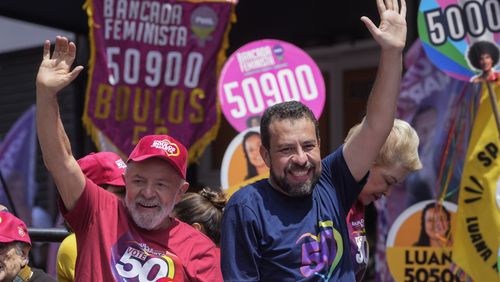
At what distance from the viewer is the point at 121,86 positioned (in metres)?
5.76

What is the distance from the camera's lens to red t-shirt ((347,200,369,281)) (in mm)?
3020

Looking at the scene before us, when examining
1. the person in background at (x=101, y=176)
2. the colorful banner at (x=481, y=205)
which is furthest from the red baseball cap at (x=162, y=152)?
the colorful banner at (x=481, y=205)

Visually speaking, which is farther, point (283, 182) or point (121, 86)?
point (121, 86)

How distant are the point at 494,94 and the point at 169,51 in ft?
7.27

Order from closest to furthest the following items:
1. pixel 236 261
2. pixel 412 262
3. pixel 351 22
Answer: pixel 236 261 → pixel 412 262 → pixel 351 22

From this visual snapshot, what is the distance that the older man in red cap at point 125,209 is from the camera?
2.70m

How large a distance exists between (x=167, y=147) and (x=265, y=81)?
216 cm

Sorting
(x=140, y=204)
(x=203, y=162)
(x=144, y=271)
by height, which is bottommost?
(x=203, y=162)

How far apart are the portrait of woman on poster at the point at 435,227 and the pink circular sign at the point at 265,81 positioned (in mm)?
837

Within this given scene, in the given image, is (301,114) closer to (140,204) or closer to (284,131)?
(284,131)

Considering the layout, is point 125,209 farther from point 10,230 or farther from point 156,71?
point 156,71

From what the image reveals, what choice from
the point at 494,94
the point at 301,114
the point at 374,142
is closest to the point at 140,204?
Result: the point at 301,114

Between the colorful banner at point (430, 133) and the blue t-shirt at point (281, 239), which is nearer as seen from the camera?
the blue t-shirt at point (281, 239)

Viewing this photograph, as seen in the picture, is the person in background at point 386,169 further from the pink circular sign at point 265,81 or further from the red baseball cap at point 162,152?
the pink circular sign at point 265,81
